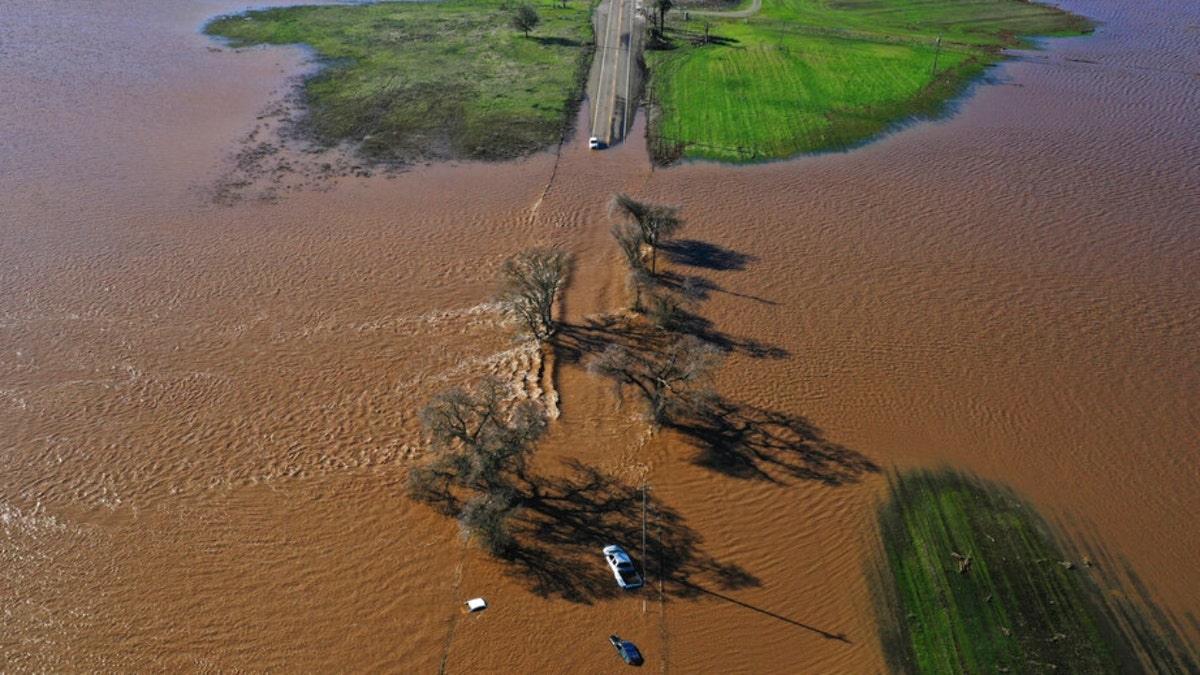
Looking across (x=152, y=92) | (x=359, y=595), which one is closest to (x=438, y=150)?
(x=152, y=92)

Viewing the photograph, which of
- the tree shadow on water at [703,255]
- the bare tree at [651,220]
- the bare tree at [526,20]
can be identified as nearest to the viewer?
the bare tree at [651,220]

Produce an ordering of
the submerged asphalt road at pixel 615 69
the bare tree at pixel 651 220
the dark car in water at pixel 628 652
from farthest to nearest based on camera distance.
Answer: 1. the submerged asphalt road at pixel 615 69
2. the bare tree at pixel 651 220
3. the dark car in water at pixel 628 652

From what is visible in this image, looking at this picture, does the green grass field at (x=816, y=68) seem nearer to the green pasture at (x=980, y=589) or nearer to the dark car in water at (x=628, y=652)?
the green pasture at (x=980, y=589)

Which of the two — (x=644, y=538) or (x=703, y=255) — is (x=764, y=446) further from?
(x=703, y=255)

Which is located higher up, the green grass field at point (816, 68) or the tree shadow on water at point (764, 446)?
the green grass field at point (816, 68)

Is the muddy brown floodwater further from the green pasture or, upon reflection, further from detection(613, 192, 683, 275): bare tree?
detection(613, 192, 683, 275): bare tree

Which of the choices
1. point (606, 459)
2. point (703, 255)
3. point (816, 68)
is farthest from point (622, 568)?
point (816, 68)

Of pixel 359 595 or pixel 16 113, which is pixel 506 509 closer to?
pixel 359 595

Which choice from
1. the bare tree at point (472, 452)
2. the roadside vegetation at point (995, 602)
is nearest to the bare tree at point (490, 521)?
the bare tree at point (472, 452)
